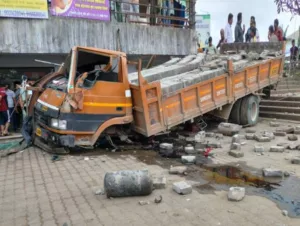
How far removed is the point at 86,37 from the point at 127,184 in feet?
25.2

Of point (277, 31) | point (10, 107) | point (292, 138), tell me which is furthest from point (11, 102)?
point (277, 31)

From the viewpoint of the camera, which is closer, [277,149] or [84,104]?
[84,104]

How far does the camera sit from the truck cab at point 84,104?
6.40 meters

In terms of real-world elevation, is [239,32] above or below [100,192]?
above

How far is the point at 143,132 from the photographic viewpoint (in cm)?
689

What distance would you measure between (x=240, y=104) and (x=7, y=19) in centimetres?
698

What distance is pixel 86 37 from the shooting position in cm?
1102

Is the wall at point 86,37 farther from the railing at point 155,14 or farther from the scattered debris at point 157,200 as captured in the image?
the scattered debris at point 157,200

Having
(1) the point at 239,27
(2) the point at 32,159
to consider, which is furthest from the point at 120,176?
(1) the point at 239,27

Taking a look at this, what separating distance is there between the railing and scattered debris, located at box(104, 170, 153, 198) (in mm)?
8316

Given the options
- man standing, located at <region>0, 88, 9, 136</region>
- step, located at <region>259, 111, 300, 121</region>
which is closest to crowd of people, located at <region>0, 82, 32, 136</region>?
man standing, located at <region>0, 88, 9, 136</region>

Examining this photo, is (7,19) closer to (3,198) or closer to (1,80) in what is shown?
(1,80)

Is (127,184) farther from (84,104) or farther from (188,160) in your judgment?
(84,104)

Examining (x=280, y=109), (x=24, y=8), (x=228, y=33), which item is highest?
(x=24, y=8)
